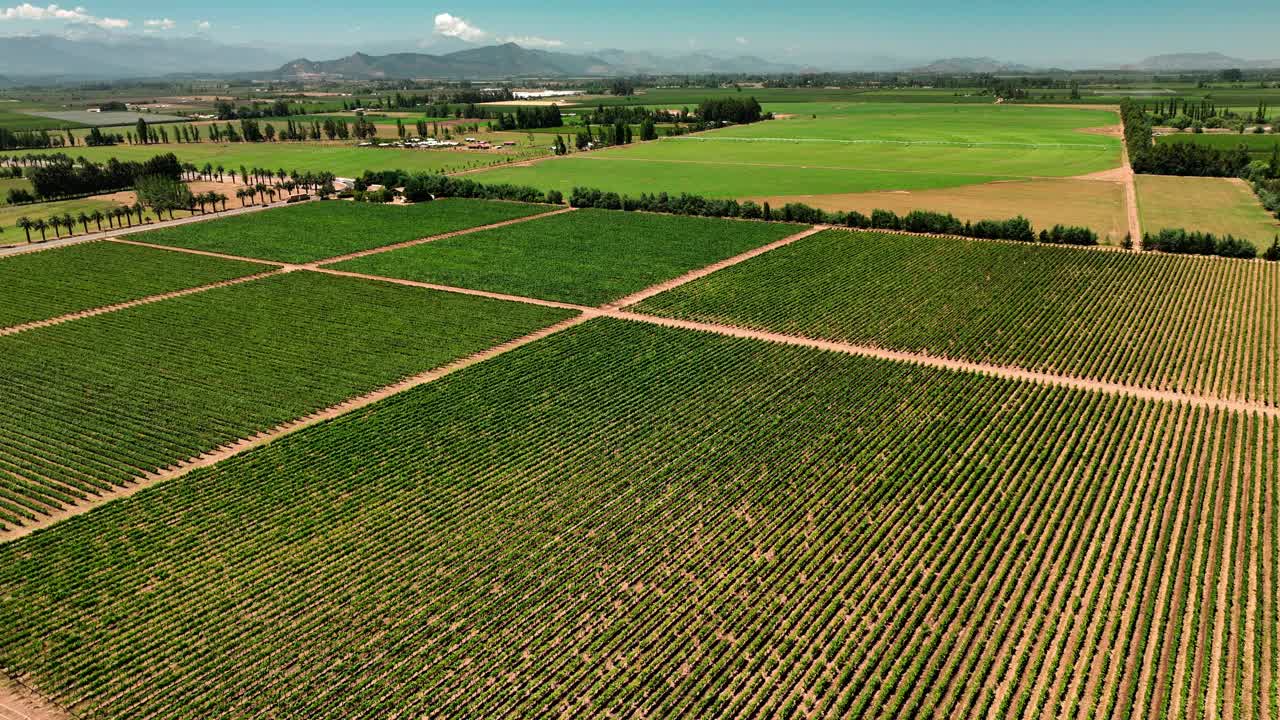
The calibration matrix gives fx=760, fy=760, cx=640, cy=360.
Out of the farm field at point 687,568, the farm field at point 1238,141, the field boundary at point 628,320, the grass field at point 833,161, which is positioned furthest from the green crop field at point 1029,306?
the farm field at point 1238,141

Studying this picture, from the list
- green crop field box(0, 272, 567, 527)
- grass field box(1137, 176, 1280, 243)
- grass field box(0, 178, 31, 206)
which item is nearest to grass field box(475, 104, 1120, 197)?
grass field box(1137, 176, 1280, 243)

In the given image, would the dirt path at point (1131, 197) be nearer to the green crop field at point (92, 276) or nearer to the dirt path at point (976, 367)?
the dirt path at point (976, 367)

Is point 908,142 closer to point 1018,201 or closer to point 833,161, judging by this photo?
point 833,161

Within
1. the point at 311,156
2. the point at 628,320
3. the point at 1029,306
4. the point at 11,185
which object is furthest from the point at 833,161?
the point at 11,185

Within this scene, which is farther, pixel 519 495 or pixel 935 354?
pixel 935 354

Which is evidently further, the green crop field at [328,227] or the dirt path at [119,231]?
the dirt path at [119,231]

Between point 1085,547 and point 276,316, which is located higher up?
point 276,316

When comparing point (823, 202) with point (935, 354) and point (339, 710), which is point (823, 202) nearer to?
point (935, 354)

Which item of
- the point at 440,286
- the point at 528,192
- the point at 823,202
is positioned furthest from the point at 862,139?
the point at 440,286
